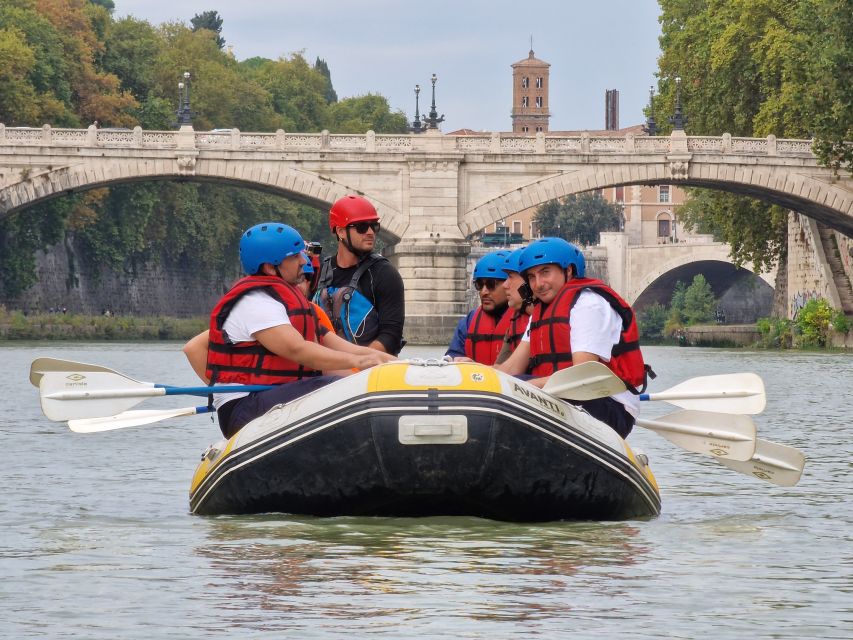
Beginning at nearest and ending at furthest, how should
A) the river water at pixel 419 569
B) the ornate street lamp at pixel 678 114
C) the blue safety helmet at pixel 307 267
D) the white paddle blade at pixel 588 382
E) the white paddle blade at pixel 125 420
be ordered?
the river water at pixel 419 569, the white paddle blade at pixel 588 382, the blue safety helmet at pixel 307 267, the white paddle blade at pixel 125 420, the ornate street lamp at pixel 678 114

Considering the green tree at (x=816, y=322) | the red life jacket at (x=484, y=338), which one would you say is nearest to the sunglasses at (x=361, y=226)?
the red life jacket at (x=484, y=338)

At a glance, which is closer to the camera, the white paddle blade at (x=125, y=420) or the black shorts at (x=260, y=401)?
the black shorts at (x=260, y=401)

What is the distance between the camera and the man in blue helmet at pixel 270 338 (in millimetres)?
9789

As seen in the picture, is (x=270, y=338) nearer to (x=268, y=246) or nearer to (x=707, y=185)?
(x=268, y=246)

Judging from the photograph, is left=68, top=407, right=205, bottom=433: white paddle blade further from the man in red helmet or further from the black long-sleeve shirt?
the black long-sleeve shirt

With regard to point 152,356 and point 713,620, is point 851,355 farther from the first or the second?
point 713,620

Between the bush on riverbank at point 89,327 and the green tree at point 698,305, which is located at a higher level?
the bush on riverbank at point 89,327

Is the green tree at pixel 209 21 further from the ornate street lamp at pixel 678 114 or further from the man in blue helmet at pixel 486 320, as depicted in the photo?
the man in blue helmet at pixel 486 320

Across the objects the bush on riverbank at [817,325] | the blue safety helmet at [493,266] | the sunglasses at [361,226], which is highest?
the sunglasses at [361,226]

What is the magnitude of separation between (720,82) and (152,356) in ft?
58.8

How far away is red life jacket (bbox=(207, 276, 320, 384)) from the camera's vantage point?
32.4 feet

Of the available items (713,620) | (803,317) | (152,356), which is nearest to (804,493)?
(713,620)

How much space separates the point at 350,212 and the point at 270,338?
3.63 feet

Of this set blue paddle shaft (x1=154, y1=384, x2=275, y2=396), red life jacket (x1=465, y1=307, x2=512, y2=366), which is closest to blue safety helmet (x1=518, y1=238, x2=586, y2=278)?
red life jacket (x1=465, y1=307, x2=512, y2=366)
